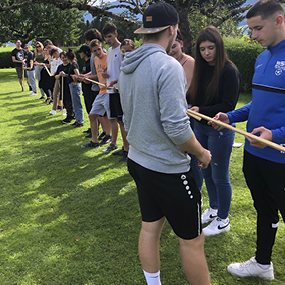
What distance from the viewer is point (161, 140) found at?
70.4 inches

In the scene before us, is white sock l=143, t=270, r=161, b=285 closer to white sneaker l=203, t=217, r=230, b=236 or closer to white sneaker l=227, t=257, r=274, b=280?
white sneaker l=227, t=257, r=274, b=280

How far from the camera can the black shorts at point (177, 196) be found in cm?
183

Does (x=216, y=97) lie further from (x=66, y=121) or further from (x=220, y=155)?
(x=66, y=121)

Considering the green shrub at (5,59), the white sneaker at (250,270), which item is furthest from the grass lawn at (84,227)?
the green shrub at (5,59)

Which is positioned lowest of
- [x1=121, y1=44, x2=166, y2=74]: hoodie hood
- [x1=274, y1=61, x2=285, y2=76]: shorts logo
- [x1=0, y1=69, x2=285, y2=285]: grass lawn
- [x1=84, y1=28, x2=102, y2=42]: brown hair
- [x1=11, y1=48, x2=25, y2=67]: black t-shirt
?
[x1=0, y1=69, x2=285, y2=285]: grass lawn

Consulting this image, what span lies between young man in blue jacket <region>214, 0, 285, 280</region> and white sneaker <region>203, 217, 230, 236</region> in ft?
2.29

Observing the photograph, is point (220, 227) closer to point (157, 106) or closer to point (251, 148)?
point (251, 148)

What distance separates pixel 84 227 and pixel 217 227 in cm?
163

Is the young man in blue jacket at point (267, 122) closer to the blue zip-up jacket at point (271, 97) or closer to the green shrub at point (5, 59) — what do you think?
the blue zip-up jacket at point (271, 97)

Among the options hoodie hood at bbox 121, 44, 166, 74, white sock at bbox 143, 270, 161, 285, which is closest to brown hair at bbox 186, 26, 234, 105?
hoodie hood at bbox 121, 44, 166, 74

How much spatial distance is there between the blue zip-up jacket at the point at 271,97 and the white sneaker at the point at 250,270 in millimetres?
1094

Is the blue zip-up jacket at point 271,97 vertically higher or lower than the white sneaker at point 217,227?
higher

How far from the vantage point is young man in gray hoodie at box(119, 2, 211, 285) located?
164 cm

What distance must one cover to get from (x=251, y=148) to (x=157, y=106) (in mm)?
1002
